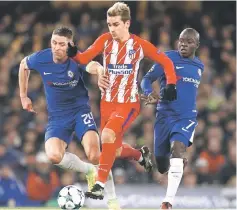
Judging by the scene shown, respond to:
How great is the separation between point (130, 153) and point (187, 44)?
1.62 meters

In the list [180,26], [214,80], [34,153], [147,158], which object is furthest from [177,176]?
[180,26]

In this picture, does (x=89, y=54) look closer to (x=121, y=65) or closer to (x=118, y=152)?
(x=121, y=65)

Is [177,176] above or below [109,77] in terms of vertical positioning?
below

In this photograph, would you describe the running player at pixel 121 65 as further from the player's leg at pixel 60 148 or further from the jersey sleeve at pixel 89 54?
the player's leg at pixel 60 148

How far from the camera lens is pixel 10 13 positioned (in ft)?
63.7

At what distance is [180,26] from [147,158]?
8212 mm

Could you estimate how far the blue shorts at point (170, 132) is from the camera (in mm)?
11125

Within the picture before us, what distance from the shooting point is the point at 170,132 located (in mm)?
11297

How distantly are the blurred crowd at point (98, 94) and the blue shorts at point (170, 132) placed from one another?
4264mm

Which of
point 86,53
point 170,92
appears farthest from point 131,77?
point 86,53

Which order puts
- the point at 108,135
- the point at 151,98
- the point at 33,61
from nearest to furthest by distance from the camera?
the point at 108,135 → the point at 151,98 → the point at 33,61

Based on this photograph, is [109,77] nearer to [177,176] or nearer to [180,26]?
[177,176]

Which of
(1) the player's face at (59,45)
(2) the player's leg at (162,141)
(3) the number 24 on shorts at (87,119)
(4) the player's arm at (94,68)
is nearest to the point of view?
(4) the player's arm at (94,68)

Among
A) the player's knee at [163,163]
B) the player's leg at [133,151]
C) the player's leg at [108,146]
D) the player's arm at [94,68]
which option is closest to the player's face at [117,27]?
the player's arm at [94,68]
